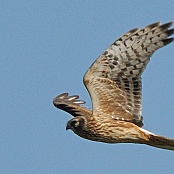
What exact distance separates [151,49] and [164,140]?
1555mm

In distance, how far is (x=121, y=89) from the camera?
1752cm

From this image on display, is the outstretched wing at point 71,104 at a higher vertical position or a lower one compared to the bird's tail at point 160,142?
higher

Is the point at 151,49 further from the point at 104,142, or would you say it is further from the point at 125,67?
the point at 104,142

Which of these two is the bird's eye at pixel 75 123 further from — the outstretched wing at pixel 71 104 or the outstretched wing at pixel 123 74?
the outstretched wing at pixel 71 104

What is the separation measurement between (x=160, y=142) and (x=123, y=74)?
136cm

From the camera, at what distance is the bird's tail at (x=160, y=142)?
55.3 ft

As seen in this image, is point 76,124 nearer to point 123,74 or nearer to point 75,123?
point 75,123

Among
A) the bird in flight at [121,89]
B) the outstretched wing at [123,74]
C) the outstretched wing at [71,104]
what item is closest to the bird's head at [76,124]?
the bird in flight at [121,89]

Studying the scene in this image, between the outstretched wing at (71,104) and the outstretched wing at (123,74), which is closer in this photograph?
the outstretched wing at (123,74)

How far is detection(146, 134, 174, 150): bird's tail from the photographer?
55.3ft

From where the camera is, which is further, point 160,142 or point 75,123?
point 75,123

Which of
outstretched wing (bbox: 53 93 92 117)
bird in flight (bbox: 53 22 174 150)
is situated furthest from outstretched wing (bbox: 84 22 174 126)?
outstretched wing (bbox: 53 93 92 117)

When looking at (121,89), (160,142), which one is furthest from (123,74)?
(160,142)

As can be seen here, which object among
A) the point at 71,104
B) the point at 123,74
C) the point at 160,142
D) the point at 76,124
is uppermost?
the point at 123,74
